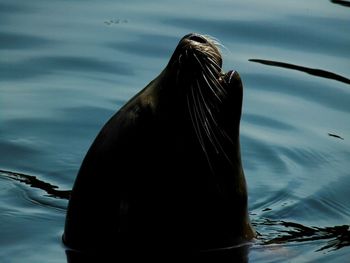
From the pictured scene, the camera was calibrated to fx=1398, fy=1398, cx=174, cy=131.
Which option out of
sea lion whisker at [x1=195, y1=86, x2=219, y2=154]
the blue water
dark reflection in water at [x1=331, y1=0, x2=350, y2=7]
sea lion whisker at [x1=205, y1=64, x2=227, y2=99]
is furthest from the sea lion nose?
dark reflection in water at [x1=331, y1=0, x2=350, y2=7]

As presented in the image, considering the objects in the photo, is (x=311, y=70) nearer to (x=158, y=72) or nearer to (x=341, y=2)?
(x=158, y=72)

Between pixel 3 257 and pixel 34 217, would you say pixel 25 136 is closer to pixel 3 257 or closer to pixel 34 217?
pixel 34 217

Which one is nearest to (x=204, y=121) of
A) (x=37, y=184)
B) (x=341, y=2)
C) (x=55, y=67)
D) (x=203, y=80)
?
(x=203, y=80)

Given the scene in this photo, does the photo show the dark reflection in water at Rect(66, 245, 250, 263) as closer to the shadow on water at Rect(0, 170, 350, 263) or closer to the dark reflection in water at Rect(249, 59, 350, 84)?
the shadow on water at Rect(0, 170, 350, 263)

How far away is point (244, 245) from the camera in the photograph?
6.79 meters

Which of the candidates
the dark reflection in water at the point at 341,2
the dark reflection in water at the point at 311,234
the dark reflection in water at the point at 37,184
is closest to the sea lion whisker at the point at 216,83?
the dark reflection in water at the point at 311,234

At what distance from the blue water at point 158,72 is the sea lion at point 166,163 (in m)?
0.35

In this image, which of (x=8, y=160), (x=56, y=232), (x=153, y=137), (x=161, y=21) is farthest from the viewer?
(x=161, y=21)

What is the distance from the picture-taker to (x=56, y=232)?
6977 millimetres

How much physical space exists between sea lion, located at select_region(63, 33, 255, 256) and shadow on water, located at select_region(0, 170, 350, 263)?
0.04 meters

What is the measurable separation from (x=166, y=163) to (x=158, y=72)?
363 centimetres

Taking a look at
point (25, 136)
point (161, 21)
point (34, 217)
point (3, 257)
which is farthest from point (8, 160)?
point (161, 21)

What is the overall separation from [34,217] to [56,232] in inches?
11.3

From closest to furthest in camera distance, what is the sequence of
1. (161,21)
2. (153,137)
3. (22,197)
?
(153,137)
(22,197)
(161,21)
